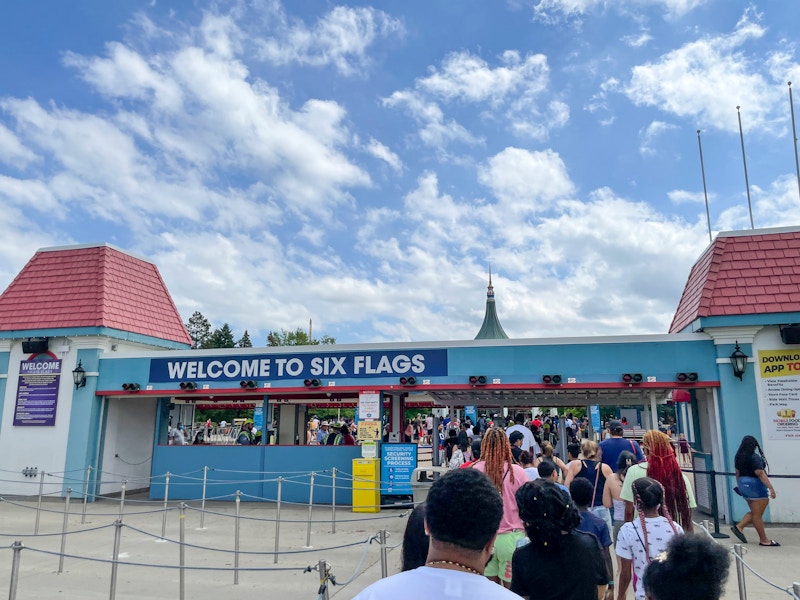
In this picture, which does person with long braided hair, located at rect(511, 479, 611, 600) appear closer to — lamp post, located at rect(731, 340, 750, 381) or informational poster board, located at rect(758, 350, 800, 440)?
lamp post, located at rect(731, 340, 750, 381)

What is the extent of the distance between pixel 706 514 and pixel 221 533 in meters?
9.44

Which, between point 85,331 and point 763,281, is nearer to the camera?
point 763,281

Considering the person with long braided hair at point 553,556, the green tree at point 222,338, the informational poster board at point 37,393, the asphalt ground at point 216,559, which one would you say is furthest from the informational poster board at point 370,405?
the green tree at point 222,338

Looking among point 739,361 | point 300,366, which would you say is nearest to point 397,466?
point 300,366

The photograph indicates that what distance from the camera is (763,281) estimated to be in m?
12.1

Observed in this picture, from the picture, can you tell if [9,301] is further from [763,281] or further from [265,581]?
[763,281]

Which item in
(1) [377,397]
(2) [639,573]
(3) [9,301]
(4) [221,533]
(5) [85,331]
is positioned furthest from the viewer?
(3) [9,301]

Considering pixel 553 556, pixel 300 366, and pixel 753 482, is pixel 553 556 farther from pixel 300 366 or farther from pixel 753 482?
pixel 300 366

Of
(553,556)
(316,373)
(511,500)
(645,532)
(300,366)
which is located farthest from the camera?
(300,366)

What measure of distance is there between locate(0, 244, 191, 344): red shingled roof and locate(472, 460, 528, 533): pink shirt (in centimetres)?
1336

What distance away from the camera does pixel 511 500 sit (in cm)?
504

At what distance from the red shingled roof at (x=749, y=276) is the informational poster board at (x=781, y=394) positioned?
0.98m

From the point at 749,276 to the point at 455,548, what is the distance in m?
12.4

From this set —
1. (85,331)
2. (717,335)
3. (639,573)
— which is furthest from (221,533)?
(717,335)
